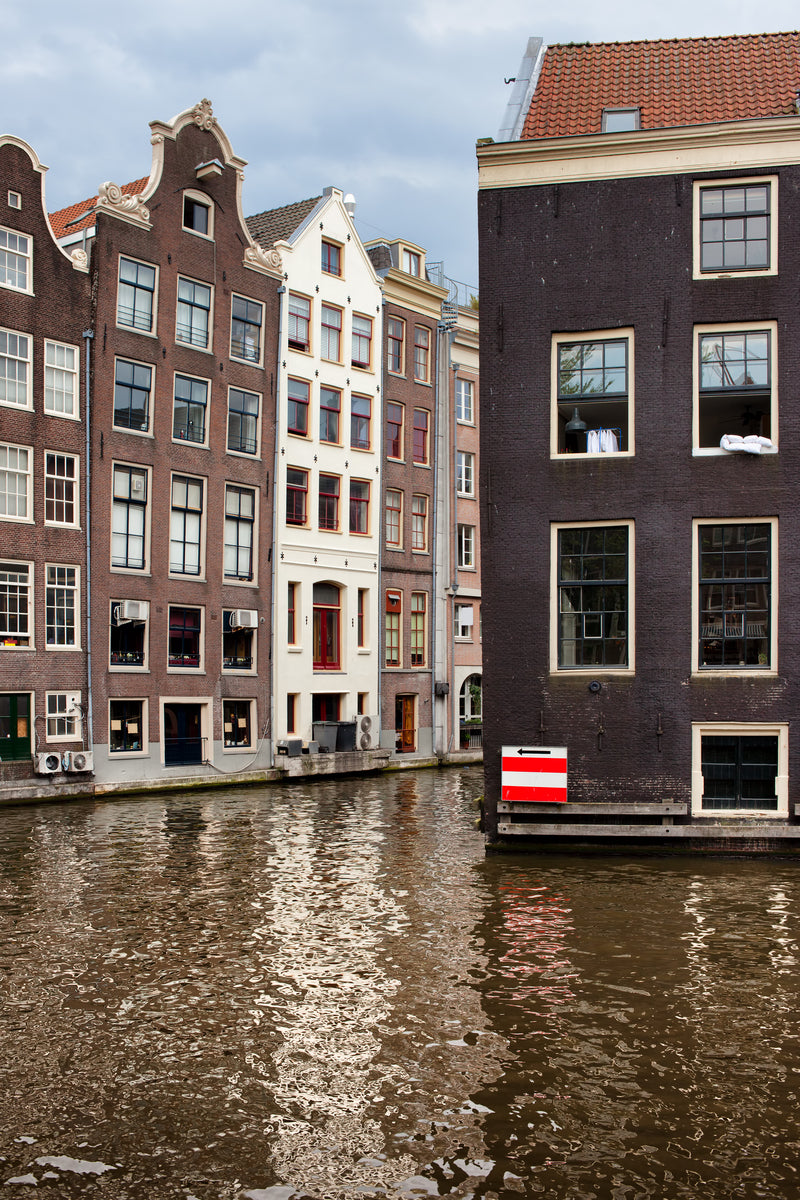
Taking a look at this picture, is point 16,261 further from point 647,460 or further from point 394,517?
point 647,460

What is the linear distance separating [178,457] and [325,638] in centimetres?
905

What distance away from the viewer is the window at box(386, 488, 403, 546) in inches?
1644

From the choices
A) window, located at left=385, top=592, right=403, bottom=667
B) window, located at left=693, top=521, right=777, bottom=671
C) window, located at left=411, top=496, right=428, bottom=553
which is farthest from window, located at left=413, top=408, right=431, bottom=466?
window, located at left=693, top=521, right=777, bottom=671

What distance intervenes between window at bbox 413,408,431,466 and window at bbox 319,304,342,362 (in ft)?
15.5

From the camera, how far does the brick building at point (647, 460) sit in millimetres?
17344

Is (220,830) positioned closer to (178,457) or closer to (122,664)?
(122,664)

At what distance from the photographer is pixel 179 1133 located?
709cm

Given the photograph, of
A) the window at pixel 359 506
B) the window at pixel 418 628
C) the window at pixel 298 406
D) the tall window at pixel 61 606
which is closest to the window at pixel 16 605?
the tall window at pixel 61 606

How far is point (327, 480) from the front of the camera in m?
39.0

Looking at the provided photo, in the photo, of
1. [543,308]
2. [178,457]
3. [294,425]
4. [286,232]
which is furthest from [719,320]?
[286,232]

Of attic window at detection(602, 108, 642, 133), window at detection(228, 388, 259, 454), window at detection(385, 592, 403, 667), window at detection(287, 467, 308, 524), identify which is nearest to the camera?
attic window at detection(602, 108, 642, 133)

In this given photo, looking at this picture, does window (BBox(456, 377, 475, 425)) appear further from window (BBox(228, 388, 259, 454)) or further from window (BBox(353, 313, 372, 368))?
window (BBox(228, 388, 259, 454))

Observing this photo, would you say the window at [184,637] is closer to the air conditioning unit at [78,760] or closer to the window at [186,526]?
the window at [186,526]

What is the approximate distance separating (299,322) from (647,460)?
22681mm
